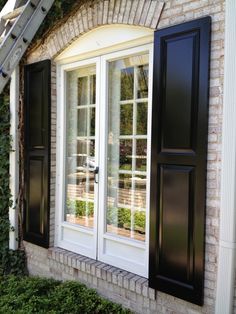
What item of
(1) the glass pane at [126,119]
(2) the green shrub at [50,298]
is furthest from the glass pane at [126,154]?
(2) the green shrub at [50,298]

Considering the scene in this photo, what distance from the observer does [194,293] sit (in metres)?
2.58

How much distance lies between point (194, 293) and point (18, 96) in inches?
120

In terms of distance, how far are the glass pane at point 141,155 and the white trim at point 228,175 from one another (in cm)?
95

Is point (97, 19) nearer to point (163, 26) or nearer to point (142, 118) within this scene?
point (163, 26)

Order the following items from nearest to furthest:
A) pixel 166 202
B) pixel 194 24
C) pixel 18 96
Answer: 1. pixel 194 24
2. pixel 166 202
3. pixel 18 96

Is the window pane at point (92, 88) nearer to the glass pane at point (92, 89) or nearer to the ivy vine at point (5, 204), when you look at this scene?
the glass pane at point (92, 89)

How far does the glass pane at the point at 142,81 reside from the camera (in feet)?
10.4

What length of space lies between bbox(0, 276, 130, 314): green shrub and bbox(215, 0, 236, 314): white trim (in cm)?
107

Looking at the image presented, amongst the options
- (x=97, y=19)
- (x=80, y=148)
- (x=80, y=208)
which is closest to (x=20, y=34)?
(x=97, y=19)

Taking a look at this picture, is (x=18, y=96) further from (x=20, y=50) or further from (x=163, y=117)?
(x=163, y=117)

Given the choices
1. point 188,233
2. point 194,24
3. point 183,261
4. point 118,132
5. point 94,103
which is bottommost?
point 183,261

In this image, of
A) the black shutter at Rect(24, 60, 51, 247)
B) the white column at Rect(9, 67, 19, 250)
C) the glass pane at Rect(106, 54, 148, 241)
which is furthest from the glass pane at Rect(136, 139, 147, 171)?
the white column at Rect(9, 67, 19, 250)

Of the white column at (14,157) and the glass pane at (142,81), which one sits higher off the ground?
the glass pane at (142,81)

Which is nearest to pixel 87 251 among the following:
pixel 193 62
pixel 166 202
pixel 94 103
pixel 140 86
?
pixel 166 202
